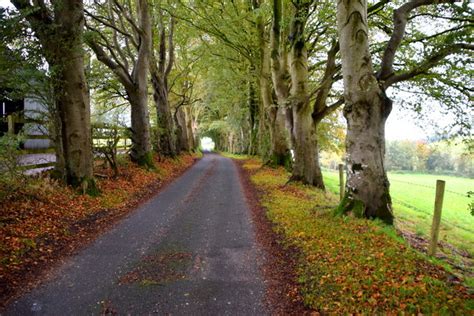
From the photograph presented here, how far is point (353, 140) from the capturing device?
6.99 m

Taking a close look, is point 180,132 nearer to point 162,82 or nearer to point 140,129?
point 162,82

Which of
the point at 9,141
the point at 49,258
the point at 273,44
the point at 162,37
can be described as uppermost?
the point at 162,37

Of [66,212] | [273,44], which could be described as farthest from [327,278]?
[273,44]

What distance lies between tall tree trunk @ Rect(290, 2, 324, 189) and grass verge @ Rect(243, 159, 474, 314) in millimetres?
5400

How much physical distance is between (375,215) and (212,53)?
52.2 ft

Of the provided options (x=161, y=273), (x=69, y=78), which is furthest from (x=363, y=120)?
(x=69, y=78)

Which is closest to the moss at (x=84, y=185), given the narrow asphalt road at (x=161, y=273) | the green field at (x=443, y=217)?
the narrow asphalt road at (x=161, y=273)

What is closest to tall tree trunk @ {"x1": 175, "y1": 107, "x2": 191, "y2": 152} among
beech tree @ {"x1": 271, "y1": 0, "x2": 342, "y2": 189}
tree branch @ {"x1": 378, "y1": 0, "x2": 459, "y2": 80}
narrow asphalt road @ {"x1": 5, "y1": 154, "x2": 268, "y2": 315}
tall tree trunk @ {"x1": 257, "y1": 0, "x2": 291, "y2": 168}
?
tall tree trunk @ {"x1": 257, "y1": 0, "x2": 291, "y2": 168}

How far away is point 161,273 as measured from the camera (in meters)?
4.94

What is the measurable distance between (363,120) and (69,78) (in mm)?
8167

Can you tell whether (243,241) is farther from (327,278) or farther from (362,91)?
(362,91)

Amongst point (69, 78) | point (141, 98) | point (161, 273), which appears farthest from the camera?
point (141, 98)

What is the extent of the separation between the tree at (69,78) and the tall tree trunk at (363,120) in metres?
7.40

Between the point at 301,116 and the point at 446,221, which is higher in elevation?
the point at 301,116
